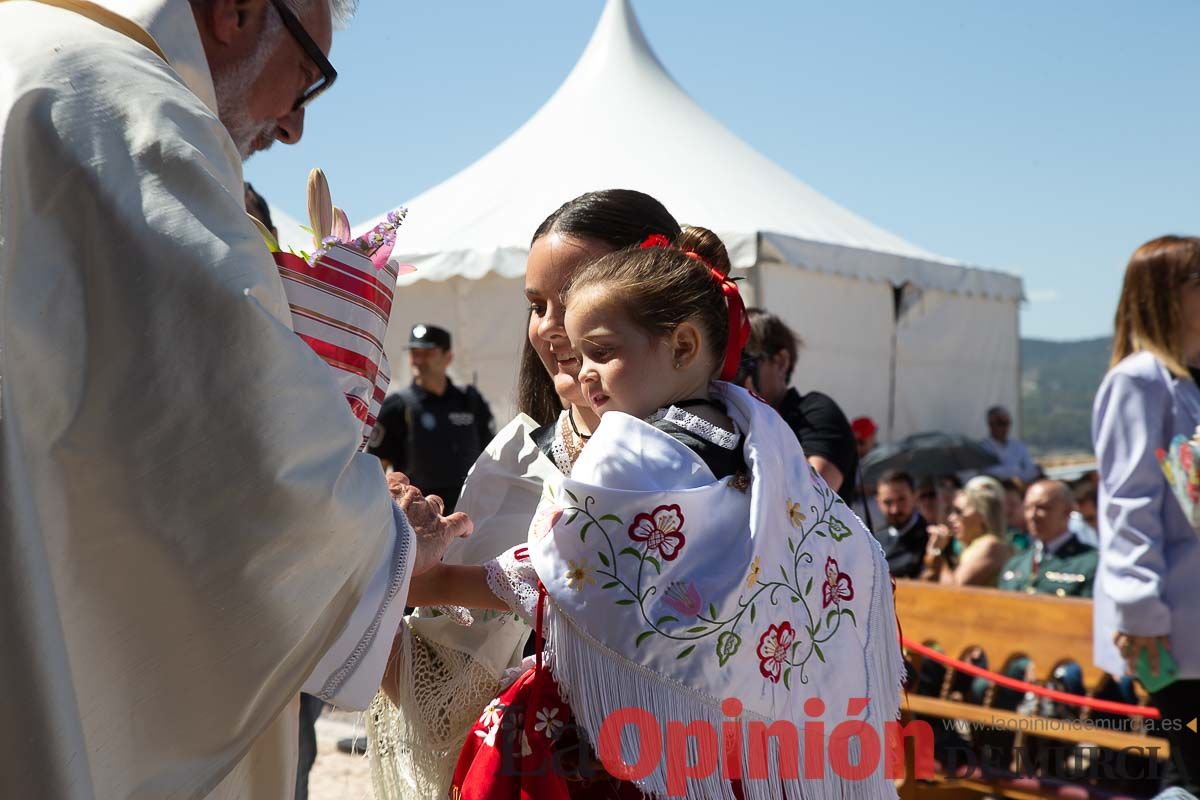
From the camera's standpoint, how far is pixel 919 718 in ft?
14.5

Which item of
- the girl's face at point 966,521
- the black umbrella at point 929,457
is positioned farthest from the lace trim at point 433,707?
the black umbrella at point 929,457

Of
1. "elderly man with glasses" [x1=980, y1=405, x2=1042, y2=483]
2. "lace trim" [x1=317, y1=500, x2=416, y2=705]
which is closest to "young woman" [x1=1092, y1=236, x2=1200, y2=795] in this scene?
"lace trim" [x1=317, y1=500, x2=416, y2=705]

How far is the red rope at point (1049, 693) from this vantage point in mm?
3607

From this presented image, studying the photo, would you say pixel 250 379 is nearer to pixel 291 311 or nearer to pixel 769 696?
pixel 291 311

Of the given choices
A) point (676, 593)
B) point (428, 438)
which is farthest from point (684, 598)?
point (428, 438)

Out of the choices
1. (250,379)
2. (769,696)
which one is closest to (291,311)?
(250,379)

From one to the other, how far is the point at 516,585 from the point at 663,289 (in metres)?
0.48

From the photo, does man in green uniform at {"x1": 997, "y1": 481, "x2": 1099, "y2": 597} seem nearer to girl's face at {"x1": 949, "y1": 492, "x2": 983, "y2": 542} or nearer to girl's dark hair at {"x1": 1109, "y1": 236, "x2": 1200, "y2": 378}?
girl's face at {"x1": 949, "y1": 492, "x2": 983, "y2": 542}

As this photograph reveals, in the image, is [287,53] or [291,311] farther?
[287,53]

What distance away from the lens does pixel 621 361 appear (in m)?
1.71

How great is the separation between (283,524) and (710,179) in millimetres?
9022

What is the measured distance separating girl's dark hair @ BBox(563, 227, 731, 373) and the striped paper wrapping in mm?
315

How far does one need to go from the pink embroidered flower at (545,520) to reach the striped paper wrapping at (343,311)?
0.88 ft

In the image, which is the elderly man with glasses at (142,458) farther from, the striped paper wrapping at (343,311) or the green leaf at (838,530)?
the green leaf at (838,530)
